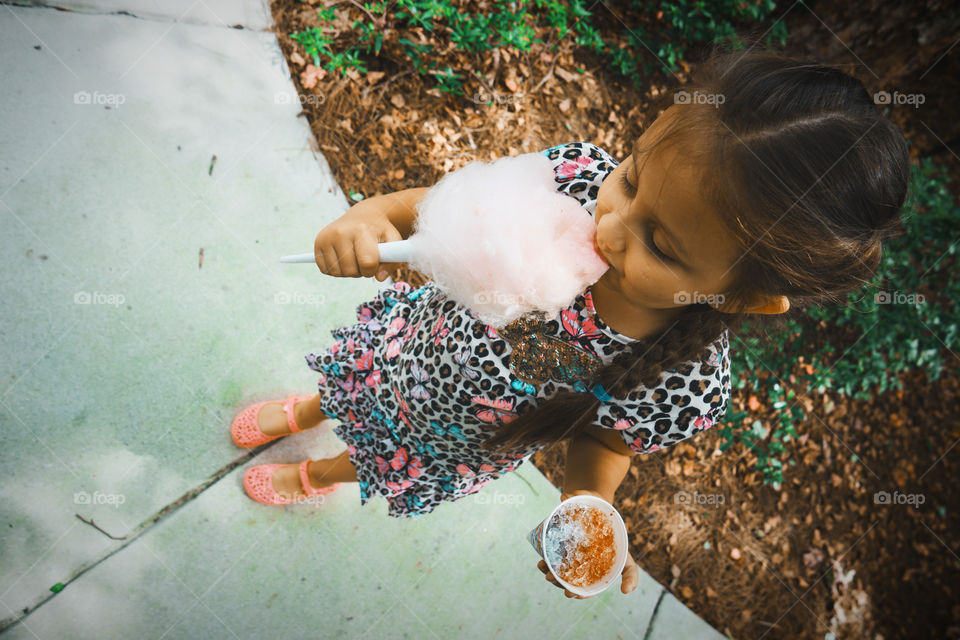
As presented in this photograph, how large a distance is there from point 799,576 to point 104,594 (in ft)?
11.0

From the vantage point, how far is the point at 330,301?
2.42m

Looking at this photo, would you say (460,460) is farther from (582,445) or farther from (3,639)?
(3,639)

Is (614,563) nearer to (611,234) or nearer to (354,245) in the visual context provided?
(611,234)

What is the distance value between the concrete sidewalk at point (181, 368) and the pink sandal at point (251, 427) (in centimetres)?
6

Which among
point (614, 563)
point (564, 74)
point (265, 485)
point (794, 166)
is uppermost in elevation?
point (794, 166)

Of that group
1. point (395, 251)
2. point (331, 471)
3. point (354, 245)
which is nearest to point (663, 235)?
point (395, 251)

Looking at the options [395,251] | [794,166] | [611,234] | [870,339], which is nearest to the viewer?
[794,166]

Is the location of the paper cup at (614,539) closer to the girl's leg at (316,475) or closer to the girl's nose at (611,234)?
the girl's nose at (611,234)

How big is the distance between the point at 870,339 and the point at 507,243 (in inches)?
125

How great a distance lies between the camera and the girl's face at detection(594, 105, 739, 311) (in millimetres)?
860

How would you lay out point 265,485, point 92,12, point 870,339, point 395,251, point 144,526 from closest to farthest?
1. point 395,251
2. point 144,526
3. point 265,485
4. point 92,12
5. point 870,339

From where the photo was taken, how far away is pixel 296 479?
83.1 inches

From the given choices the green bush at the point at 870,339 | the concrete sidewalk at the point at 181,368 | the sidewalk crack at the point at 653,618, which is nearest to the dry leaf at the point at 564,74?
the concrete sidewalk at the point at 181,368

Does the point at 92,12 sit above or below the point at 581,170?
below
